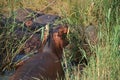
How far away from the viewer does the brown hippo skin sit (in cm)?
485

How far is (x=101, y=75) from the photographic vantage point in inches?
190

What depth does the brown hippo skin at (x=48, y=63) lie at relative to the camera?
4.85 m

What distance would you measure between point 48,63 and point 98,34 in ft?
3.54

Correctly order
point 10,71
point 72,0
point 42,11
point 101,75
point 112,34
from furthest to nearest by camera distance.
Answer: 1. point 42,11
2. point 72,0
3. point 10,71
4. point 112,34
5. point 101,75

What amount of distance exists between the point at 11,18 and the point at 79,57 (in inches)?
46.1

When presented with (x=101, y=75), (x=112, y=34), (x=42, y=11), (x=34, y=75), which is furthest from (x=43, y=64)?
(x=42, y=11)

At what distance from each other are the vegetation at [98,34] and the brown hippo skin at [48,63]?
138 millimetres

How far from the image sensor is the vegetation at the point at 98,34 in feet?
16.2

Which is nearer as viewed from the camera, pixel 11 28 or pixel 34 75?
pixel 34 75

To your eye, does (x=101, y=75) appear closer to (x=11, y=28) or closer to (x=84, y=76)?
(x=84, y=76)

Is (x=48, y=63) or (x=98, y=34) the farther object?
(x=98, y=34)

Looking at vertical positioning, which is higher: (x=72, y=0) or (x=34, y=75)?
(x=72, y=0)

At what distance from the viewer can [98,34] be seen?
6.00 meters

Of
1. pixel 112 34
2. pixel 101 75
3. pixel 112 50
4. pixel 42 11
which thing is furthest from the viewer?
pixel 42 11
